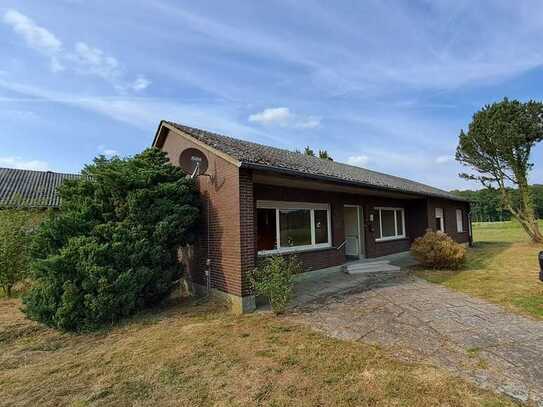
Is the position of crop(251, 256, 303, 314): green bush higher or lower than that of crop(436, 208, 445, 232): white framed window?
lower

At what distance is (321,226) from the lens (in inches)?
393

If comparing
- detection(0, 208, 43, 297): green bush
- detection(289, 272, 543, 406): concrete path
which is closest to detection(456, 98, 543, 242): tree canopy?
detection(289, 272, 543, 406): concrete path

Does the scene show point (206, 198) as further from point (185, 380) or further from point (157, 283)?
point (185, 380)

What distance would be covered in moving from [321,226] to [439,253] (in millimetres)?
4305

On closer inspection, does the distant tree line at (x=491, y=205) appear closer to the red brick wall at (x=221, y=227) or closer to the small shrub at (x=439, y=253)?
the small shrub at (x=439, y=253)

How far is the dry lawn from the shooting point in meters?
3.19

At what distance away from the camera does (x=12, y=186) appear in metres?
17.9

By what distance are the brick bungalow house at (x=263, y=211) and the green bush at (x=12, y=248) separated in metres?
4.96

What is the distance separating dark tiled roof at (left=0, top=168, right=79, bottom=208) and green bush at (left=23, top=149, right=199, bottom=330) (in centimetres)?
1221

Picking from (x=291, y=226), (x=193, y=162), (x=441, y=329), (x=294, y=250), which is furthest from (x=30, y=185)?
(x=441, y=329)

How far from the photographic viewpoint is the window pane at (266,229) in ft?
27.2

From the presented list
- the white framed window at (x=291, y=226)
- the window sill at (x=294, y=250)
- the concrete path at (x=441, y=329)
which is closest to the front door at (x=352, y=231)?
the white framed window at (x=291, y=226)

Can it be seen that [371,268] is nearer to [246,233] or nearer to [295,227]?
[295,227]

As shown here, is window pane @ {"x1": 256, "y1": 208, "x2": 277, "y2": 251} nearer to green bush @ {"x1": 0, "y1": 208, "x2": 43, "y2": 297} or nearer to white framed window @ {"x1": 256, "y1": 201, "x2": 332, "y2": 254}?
white framed window @ {"x1": 256, "y1": 201, "x2": 332, "y2": 254}
